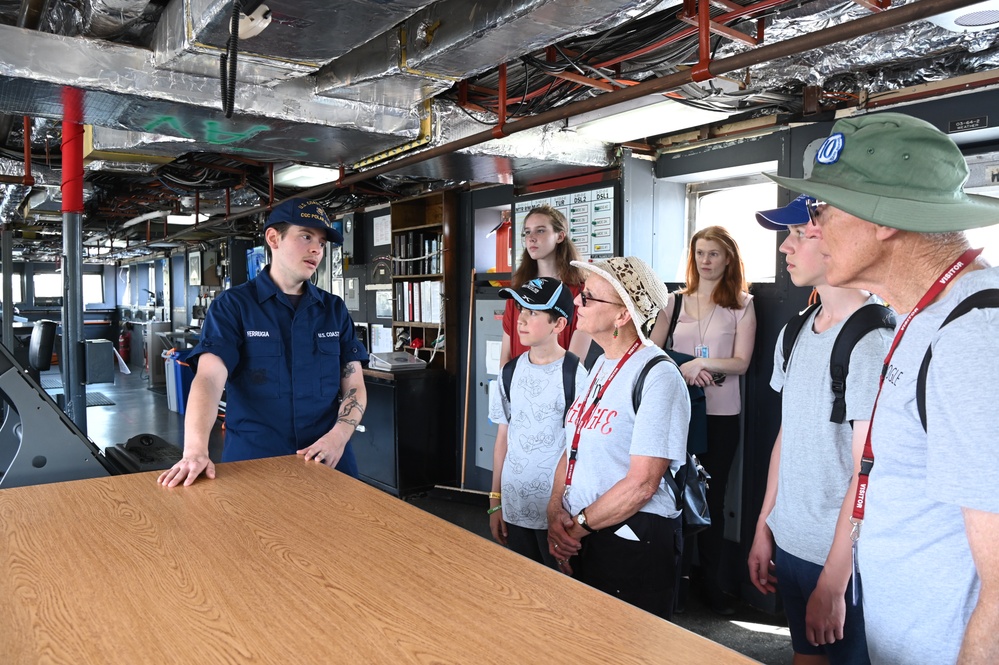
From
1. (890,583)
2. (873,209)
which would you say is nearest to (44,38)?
(873,209)

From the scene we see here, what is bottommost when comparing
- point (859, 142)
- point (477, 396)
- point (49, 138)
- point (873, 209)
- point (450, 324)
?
point (477, 396)

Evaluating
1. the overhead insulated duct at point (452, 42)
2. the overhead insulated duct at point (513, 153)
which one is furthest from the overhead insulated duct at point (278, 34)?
the overhead insulated duct at point (513, 153)

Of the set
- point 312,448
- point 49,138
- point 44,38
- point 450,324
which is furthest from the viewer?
point 450,324

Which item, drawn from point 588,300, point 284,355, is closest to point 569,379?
point 588,300

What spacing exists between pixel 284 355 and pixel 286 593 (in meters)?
1.27

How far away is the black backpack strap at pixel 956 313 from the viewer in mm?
975

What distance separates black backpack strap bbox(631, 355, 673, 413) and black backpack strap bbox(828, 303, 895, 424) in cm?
43

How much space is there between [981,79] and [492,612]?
9.20 ft

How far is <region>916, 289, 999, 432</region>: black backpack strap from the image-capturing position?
0.98 metres

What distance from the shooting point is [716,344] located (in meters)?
3.42

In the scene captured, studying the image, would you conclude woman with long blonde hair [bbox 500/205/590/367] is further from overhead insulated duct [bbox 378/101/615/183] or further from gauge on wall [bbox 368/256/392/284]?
gauge on wall [bbox 368/256/392/284]

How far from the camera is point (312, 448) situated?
2.22 metres

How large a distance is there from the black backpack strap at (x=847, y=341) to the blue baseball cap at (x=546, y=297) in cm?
93

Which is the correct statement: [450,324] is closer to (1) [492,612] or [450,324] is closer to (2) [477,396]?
(2) [477,396]
